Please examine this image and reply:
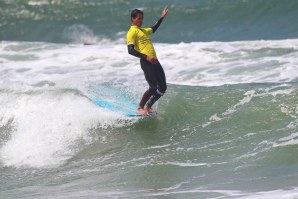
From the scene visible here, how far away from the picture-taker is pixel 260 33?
18.2 metres

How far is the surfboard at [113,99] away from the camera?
420 inches

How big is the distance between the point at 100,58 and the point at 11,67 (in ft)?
6.51

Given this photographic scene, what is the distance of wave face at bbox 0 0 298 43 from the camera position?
1883 centimetres

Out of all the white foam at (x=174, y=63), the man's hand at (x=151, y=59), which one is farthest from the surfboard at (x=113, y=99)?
the man's hand at (x=151, y=59)

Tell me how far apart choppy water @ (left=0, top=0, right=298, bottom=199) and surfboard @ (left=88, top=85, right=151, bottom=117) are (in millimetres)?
111

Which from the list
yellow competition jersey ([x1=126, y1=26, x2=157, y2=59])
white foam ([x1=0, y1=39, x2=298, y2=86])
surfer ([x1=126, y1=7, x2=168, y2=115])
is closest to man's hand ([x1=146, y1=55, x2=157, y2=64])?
surfer ([x1=126, y1=7, x2=168, y2=115])

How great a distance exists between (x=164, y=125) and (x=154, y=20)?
36.1ft

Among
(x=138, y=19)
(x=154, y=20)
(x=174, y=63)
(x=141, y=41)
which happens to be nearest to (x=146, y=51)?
(x=141, y=41)

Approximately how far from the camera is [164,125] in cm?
1041

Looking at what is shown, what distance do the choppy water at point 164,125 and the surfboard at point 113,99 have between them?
111 mm

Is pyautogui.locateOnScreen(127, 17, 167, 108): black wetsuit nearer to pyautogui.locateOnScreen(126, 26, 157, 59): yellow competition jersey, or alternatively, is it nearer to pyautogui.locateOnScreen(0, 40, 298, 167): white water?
pyautogui.locateOnScreen(126, 26, 157, 59): yellow competition jersey

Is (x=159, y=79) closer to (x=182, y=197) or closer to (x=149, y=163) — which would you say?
(x=149, y=163)

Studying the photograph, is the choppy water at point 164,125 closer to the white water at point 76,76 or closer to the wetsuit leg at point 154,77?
the white water at point 76,76

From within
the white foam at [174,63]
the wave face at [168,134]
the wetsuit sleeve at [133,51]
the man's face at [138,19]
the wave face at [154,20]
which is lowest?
the wave face at [168,134]
